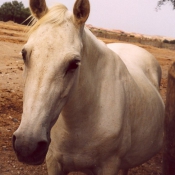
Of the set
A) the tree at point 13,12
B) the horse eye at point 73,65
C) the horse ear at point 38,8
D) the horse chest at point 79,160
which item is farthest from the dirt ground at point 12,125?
the tree at point 13,12

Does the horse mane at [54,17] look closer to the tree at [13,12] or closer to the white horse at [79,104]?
the white horse at [79,104]

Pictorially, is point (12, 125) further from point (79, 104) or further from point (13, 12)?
point (13, 12)

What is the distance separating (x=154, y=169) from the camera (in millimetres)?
4711

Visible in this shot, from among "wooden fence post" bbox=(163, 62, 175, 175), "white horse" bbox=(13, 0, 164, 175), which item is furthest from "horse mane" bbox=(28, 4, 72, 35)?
"wooden fence post" bbox=(163, 62, 175, 175)

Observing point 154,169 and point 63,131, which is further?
point 154,169

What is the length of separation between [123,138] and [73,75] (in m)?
0.90

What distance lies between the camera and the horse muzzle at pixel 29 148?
197 cm

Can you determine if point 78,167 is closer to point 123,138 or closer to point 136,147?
point 123,138

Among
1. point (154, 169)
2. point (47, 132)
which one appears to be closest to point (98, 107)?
point (47, 132)

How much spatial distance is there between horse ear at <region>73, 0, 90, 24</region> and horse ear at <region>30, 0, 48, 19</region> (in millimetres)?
207

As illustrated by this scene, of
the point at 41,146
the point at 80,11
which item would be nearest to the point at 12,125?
the point at 80,11

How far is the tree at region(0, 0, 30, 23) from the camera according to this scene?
39.5 meters

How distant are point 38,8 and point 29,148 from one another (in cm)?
97

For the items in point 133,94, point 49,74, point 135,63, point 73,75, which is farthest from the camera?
point 135,63
